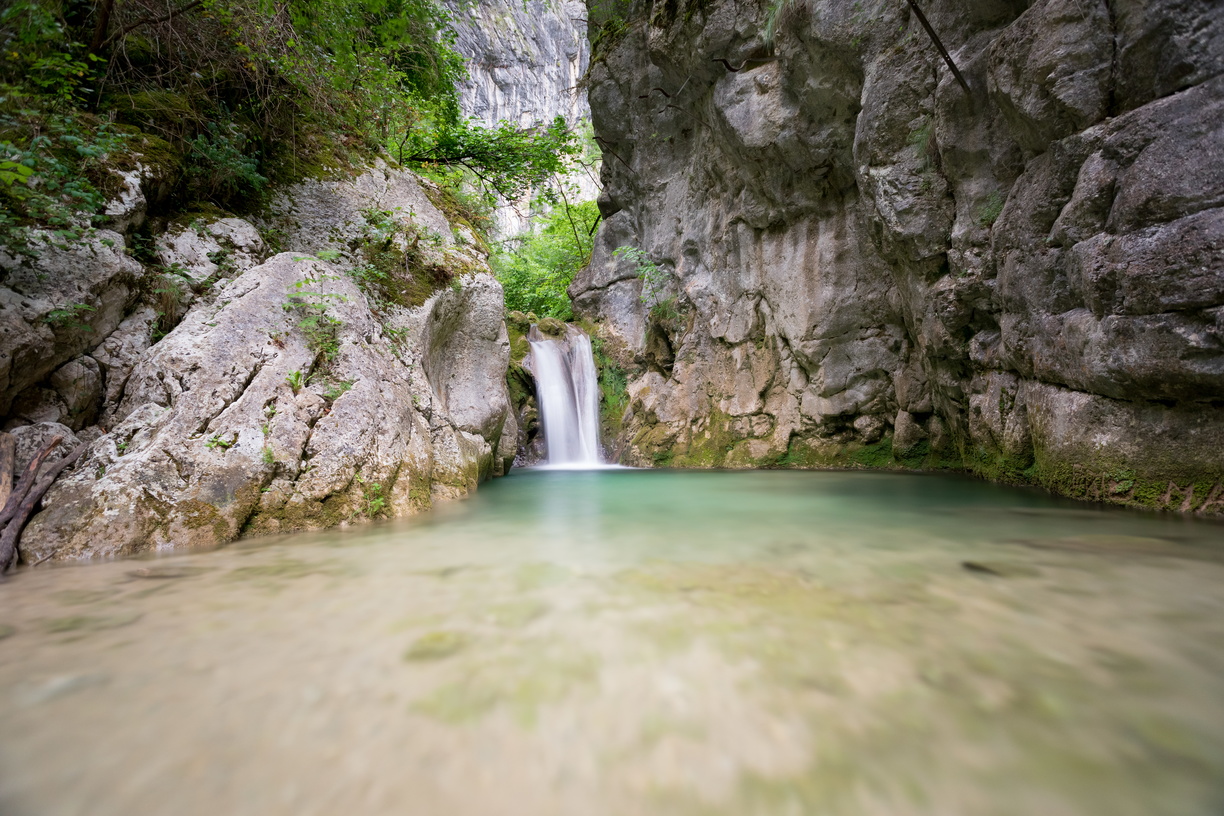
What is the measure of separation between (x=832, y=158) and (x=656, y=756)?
8.87m

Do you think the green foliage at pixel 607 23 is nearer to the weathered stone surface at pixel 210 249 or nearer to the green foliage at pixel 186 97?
the green foliage at pixel 186 97

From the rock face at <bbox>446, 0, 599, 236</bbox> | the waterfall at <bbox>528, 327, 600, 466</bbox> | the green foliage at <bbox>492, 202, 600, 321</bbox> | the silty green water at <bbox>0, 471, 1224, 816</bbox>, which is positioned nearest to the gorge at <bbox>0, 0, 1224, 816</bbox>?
the silty green water at <bbox>0, 471, 1224, 816</bbox>

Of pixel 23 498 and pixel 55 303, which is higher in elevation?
pixel 55 303

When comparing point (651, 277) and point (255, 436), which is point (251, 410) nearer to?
point (255, 436)

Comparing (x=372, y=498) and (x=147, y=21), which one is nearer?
(x=372, y=498)

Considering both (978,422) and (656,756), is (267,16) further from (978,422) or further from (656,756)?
(978,422)

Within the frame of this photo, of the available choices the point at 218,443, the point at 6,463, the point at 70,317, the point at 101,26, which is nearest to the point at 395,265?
the point at 101,26

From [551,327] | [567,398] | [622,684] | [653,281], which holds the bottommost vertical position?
[622,684]

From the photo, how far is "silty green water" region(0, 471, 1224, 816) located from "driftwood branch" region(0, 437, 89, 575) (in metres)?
0.27

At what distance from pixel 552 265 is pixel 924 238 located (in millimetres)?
12029

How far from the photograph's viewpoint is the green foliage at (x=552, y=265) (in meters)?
16.0

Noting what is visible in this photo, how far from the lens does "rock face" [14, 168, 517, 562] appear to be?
10.5 ft

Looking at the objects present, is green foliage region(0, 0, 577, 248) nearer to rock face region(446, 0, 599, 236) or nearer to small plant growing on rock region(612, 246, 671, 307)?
small plant growing on rock region(612, 246, 671, 307)

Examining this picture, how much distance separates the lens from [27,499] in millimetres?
2984
